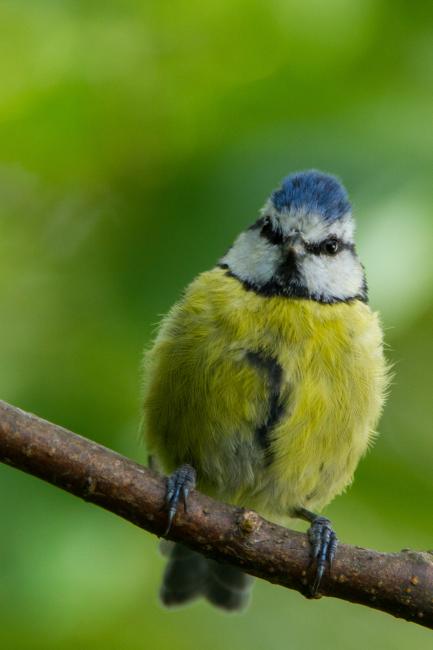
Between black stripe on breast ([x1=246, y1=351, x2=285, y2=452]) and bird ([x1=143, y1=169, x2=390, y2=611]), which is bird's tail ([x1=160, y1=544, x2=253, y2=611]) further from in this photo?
black stripe on breast ([x1=246, y1=351, x2=285, y2=452])

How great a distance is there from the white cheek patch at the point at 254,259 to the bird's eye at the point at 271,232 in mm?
15

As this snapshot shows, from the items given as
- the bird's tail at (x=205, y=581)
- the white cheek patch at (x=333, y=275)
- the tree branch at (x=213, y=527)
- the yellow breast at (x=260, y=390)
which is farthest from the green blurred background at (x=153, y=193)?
the bird's tail at (x=205, y=581)

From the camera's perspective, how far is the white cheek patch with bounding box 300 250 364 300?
266cm

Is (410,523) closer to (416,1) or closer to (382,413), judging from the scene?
(382,413)

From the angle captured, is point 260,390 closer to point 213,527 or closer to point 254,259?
point 254,259

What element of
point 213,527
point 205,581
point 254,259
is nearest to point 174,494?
point 213,527

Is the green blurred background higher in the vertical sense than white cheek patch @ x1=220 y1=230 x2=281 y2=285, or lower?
lower

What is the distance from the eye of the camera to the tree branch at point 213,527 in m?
1.76

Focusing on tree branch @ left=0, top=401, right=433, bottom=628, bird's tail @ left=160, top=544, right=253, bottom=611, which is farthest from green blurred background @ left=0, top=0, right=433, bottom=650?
bird's tail @ left=160, top=544, right=253, bottom=611

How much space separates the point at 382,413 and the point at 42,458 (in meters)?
1.21

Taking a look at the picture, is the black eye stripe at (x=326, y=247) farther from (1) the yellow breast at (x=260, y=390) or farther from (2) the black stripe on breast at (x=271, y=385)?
(2) the black stripe on breast at (x=271, y=385)

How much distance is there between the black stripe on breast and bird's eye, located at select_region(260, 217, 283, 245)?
1.34 ft

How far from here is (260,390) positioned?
8.00ft

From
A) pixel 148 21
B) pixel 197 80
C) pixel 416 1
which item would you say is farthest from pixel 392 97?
pixel 148 21
